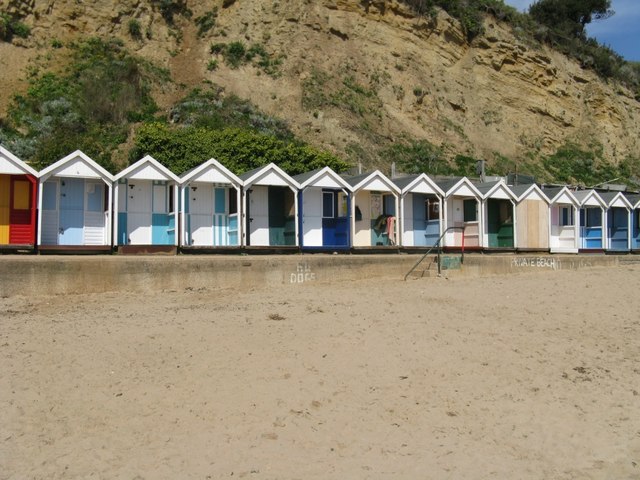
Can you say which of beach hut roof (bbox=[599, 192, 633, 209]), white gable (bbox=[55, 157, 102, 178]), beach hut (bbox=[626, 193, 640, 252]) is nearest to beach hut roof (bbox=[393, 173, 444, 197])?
beach hut roof (bbox=[599, 192, 633, 209])

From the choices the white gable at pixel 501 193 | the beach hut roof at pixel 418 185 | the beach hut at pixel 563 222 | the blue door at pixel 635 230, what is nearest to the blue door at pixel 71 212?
the beach hut roof at pixel 418 185

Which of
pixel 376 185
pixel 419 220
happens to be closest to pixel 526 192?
pixel 419 220

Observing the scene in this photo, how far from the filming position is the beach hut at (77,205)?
19.8 m

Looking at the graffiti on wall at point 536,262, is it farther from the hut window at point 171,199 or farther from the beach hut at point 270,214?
the hut window at point 171,199

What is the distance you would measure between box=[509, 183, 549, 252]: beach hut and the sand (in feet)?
37.9

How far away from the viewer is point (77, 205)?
68.0ft

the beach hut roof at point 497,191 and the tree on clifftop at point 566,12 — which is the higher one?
the tree on clifftop at point 566,12

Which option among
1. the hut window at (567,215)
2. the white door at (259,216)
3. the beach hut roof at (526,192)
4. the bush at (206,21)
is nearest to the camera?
the white door at (259,216)

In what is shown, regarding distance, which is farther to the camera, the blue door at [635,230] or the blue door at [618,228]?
the blue door at [635,230]

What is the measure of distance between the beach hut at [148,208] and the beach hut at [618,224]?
19.2 meters

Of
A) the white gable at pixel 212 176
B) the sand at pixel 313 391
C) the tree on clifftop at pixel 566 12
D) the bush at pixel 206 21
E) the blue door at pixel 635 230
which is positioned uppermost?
the tree on clifftop at pixel 566 12

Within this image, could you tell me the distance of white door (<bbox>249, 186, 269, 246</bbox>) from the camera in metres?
23.4

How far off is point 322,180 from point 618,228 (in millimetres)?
16359

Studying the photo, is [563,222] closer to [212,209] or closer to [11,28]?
[212,209]
